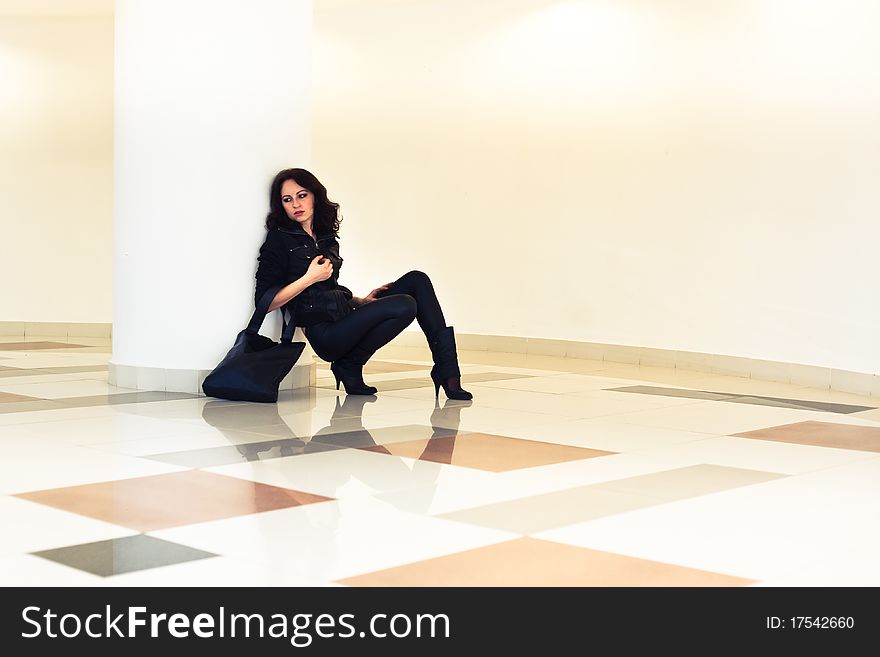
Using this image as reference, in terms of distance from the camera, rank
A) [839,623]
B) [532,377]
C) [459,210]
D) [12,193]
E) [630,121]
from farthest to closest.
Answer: [12,193] < [459,210] < [630,121] < [532,377] < [839,623]

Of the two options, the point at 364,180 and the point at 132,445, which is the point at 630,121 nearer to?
the point at 364,180

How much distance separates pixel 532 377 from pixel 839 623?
17.3ft

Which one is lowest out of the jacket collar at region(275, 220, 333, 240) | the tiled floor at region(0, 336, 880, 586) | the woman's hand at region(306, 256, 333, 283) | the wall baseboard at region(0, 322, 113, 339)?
the tiled floor at region(0, 336, 880, 586)

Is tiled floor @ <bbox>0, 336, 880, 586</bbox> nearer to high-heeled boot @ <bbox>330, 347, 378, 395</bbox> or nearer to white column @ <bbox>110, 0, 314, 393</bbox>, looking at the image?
high-heeled boot @ <bbox>330, 347, 378, 395</bbox>

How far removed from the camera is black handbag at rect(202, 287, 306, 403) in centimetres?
586

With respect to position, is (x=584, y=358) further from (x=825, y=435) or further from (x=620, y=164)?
(x=825, y=435)

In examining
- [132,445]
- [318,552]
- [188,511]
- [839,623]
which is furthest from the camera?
[132,445]

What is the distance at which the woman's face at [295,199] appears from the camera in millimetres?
6215

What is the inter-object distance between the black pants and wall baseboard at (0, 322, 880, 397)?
0.40m

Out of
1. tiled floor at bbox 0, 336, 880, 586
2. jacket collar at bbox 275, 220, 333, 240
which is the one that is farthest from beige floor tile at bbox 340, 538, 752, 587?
jacket collar at bbox 275, 220, 333, 240

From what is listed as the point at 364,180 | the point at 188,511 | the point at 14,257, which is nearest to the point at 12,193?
the point at 14,257

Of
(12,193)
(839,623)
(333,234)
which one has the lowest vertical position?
(839,623)

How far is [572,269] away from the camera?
9242 millimetres

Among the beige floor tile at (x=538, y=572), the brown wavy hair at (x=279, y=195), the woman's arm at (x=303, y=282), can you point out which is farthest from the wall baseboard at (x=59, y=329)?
the beige floor tile at (x=538, y=572)
